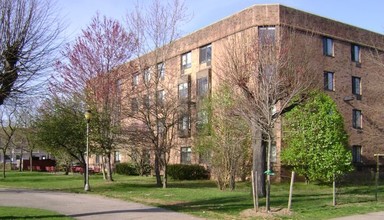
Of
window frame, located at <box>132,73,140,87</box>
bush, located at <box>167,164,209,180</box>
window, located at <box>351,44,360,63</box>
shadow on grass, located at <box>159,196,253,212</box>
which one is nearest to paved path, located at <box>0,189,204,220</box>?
shadow on grass, located at <box>159,196,253,212</box>

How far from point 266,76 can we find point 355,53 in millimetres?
24064

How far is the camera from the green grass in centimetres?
1230

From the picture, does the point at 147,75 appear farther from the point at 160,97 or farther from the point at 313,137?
the point at 313,137

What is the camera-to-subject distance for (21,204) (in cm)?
1570

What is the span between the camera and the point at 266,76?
14.7m

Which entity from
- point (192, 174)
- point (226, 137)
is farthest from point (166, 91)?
point (192, 174)

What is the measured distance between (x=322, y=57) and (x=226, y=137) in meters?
12.3

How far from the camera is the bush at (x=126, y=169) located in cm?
4097

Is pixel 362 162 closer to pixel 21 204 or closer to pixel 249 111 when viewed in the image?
pixel 249 111

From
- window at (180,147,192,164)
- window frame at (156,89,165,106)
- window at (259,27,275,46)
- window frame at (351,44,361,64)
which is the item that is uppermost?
window frame at (351,44,361,64)

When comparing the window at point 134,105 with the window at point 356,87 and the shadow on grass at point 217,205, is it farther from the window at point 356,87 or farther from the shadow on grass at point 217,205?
the window at point 356,87

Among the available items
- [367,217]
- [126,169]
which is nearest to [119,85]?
[126,169]

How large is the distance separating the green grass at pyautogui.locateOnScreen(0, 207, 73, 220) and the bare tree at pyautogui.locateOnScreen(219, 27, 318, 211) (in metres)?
6.21

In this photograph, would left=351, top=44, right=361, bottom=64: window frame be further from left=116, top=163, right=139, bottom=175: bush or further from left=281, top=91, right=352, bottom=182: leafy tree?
left=116, top=163, right=139, bottom=175: bush
